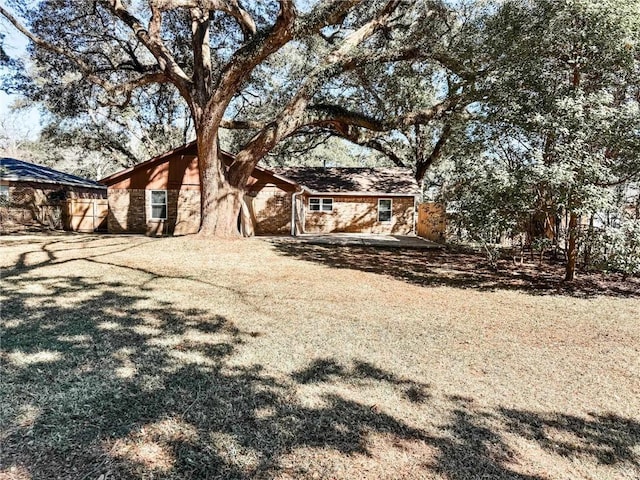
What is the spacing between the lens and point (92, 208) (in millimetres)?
19250

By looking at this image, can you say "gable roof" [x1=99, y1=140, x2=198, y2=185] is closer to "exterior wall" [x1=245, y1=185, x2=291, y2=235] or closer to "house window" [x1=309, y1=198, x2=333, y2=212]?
"exterior wall" [x1=245, y1=185, x2=291, y2=235]

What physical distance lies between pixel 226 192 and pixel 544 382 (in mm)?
11487

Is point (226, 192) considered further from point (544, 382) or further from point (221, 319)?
point (544, 382)

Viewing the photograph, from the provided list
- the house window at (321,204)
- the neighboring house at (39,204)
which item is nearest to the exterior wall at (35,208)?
the neighboring house at (39,204)

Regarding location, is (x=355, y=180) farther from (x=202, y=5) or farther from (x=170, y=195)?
(x=202, y=5)

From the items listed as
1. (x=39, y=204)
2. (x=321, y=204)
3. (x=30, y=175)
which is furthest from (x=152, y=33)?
(x=39, y=204)

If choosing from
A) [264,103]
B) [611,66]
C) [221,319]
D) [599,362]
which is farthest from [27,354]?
[264,103]

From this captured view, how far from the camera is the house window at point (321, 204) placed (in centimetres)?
2100

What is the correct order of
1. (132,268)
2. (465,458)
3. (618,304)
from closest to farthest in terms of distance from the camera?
(465,458) → (618,304) → (132,268)

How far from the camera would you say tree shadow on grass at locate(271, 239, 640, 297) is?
8.18 m

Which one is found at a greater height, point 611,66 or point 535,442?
point 611,66

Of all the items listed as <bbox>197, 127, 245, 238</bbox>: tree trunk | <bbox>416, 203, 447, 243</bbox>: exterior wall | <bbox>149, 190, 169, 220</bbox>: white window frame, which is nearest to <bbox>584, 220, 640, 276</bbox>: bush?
<bbox>416, 203, 447, 243</bbox>: exterior wall

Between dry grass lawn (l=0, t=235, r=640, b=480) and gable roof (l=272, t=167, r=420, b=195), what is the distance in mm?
14253

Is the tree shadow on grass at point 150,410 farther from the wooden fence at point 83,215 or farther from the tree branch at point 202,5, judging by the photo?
the wooden fence at point 83,215
